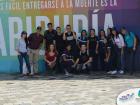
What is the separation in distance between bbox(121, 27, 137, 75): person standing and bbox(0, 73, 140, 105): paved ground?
1.27 m

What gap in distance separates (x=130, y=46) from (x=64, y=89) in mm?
4067

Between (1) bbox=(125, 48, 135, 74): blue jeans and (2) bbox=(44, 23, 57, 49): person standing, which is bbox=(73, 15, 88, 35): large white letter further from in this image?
(1) bbox=(125, 48, 135, 74): blue jeans

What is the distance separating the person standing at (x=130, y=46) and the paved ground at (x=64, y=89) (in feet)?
4.16

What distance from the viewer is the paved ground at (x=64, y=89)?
34.7 ft

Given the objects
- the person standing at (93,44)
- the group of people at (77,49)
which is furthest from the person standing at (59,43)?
the person standing at (93,44)

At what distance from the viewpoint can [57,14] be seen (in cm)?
1608

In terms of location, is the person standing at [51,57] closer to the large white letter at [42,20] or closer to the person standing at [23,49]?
the person standing at [23,49]

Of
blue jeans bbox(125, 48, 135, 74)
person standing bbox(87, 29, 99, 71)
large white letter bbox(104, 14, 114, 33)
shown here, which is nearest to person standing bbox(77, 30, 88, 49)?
person standing bbox(87, 29, 99, 71)

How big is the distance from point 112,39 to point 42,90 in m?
4.12

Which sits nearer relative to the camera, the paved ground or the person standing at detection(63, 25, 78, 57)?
the paved ground

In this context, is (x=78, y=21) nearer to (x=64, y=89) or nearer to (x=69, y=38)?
(x=69, y=38)

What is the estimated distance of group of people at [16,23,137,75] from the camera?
610 inches

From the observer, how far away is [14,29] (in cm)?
1622

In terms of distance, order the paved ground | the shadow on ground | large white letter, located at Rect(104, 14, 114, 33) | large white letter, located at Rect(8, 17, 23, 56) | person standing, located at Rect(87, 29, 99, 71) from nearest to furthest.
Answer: the paved ground
the shadow on ground
person standing, located at Rect(87, 29, 99, 71)
large white letter, located at Rect(104, 14, 114, 33)
large white letter, located at Rect(8, 17, 23, 56)
